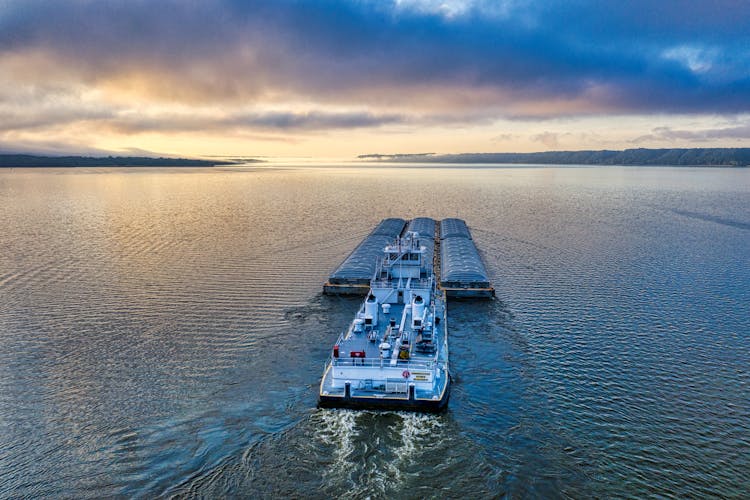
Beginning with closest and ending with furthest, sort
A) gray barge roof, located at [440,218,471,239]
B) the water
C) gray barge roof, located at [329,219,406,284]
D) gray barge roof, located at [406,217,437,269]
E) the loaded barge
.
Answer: the water
the loaded barge
gray barge roof, located at [329,219,406,284]
gray barge roof, located at [406,217,437,269]
gray barge roof, located at [440,218,471,239]

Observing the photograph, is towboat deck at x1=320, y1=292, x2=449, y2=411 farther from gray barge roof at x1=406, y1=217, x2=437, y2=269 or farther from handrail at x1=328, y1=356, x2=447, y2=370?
gray barge roof at x1=406, y1=217, x2=437, y2=269

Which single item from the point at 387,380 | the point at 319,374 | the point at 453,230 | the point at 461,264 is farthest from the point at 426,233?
the point at 387,380

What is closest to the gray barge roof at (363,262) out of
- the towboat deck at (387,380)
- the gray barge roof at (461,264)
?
the gray barge roof at (461,264)

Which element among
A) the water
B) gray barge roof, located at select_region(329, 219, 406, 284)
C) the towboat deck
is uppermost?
gray barge roof, located at select_region(329, 219, 406, 284)

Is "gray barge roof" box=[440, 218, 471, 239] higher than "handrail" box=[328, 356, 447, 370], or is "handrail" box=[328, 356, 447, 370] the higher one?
"gray barge roof" box=[440, 218, 471, 239]

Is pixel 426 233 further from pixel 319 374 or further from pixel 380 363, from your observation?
pixel 380 363

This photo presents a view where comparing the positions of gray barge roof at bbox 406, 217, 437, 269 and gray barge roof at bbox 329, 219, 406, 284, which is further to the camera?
gray barge roof at bbox 406, 217, 437, 269

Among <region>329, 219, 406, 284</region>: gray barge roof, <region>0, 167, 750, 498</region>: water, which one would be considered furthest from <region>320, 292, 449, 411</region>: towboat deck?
<region>329, 219, 406, 284</region>: gray barge roof

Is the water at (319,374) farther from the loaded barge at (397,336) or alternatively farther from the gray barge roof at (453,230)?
the gray barge roof at (453,230)
